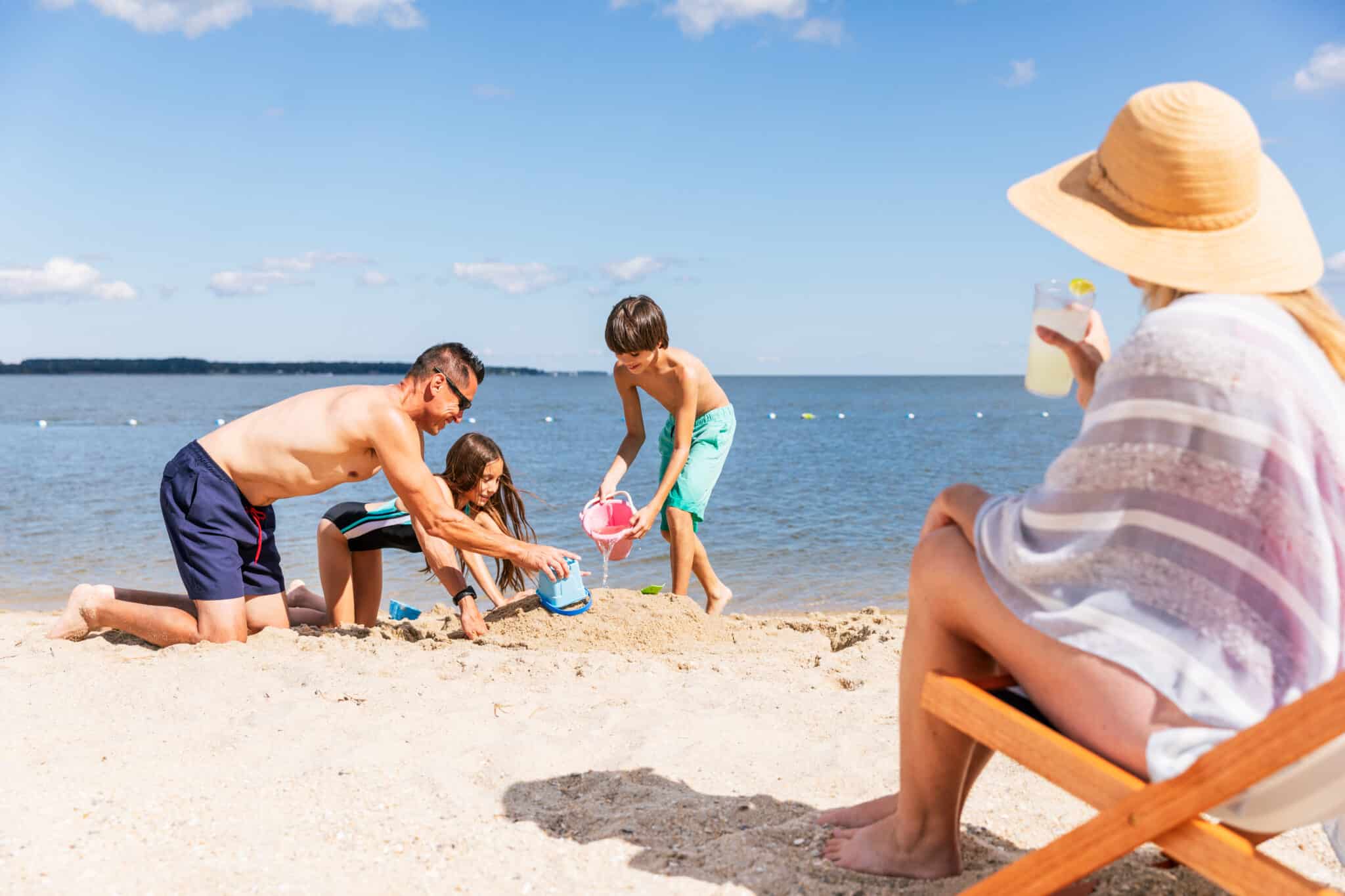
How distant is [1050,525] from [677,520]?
4.27m

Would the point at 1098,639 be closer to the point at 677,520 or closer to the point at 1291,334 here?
the point at 1291,334

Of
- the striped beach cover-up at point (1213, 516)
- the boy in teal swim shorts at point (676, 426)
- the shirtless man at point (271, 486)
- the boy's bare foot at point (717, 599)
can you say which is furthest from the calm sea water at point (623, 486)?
the striped beach cover-up at point (1213, 516)

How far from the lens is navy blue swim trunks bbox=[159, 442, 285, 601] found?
4.73m

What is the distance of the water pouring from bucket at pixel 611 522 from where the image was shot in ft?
17.3

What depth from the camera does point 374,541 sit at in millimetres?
5320

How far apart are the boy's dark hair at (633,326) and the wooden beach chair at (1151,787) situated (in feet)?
12.3

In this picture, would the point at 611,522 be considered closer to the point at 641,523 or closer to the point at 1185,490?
the point at 641,523

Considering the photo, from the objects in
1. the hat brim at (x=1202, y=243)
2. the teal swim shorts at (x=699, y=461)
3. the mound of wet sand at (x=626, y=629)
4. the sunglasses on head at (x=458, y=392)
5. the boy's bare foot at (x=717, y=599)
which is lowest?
the boy's bare foot at (x=717, y=599)

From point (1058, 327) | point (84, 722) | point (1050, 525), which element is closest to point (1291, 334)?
point (1050, 525)

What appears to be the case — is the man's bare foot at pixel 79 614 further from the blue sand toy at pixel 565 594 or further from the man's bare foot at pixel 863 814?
the man's bare foot at pixel 863 814

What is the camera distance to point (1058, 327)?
7.07 feet

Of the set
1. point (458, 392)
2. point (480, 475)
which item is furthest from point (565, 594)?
point (458, 392)

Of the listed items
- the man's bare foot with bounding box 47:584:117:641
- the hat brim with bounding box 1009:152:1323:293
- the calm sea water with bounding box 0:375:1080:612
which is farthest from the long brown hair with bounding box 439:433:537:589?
the hat brim with bounding box 1009:152:1323:293

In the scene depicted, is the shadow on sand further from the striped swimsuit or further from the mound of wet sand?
the striped swimsuit
